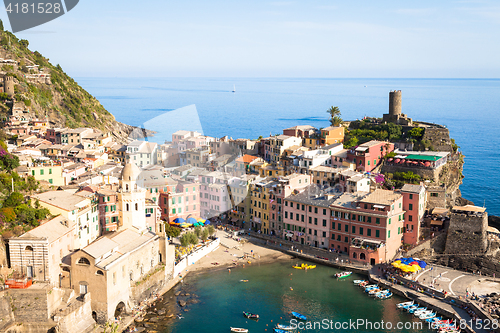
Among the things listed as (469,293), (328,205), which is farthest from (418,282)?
(328,205)

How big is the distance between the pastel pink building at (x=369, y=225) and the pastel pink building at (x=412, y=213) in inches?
23.3

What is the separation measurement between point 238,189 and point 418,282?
2007cm

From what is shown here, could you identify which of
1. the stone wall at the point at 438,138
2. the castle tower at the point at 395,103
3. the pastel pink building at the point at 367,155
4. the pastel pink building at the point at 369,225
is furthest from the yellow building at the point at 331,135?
the pastel pink building at the point at 369,225

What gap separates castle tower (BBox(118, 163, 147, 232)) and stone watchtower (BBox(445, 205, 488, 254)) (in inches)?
1045

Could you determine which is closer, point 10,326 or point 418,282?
point 10,326

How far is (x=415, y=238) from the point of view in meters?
42.8

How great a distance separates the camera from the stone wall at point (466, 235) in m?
42.3

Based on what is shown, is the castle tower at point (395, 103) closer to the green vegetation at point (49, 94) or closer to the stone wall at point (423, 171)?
the stone wall at point (423, 171)

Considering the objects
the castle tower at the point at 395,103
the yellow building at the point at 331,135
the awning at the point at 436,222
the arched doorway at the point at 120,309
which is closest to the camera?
the arched doorway at the point at 120,309

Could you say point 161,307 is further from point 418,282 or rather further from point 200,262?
point 418,282

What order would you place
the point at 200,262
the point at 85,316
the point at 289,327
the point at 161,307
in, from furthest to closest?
the point at 200,262 → the point at 161,307 → the point at 289,327 → the point at 85,316

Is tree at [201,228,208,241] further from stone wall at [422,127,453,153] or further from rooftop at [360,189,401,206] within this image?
stone wall at [422,127,453,153]

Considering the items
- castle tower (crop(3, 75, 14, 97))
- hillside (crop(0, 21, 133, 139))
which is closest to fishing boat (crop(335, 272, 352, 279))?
hillside (crop(0, 21, 133, 139))

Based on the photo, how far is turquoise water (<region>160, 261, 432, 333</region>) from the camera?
32.1 m
